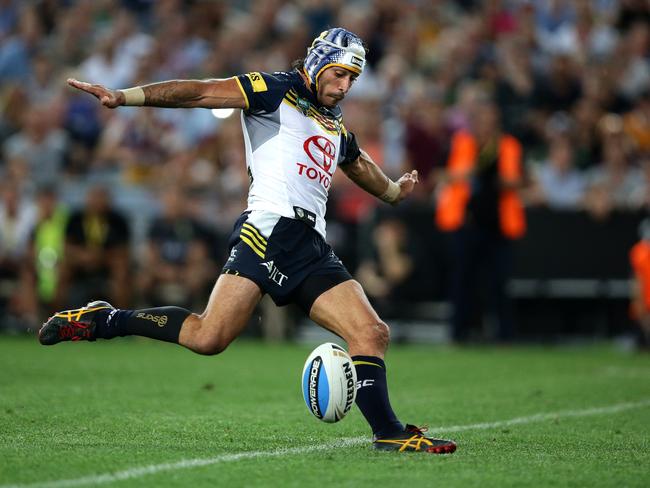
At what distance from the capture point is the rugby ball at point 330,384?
6.71 metres

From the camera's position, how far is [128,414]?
8203 mm

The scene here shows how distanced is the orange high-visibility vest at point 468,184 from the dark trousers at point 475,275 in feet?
0.63

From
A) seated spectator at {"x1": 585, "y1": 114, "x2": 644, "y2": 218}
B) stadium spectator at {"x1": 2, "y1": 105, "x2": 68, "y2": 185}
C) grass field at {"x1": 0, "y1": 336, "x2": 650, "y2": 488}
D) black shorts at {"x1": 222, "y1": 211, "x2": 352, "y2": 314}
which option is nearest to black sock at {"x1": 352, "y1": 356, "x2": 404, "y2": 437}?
grass field at {"x1": 0, "y1": 336, "x2": 650, "y2": 488}

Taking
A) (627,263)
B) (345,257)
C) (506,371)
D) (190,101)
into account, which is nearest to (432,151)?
(345,257)

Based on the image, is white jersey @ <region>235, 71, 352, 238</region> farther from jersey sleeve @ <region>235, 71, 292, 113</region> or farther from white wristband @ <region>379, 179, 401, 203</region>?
white wristband @ <region>379, 179, 401, 203</region>

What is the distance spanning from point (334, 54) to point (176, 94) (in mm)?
1010

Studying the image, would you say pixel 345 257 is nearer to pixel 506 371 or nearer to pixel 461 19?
pixel 506 371

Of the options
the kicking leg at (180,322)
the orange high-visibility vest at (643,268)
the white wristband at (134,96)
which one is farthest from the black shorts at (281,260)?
the orange high-visibility vest at (643,268)

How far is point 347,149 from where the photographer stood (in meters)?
7.62

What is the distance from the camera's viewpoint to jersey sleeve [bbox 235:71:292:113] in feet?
22.9

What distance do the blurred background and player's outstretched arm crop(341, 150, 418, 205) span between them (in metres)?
7.28

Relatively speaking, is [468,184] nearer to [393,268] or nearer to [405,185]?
[393,268]

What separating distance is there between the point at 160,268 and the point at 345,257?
2.57 m

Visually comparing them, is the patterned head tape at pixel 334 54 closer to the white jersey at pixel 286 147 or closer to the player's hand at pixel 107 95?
the white jersey at pixel 286 147
